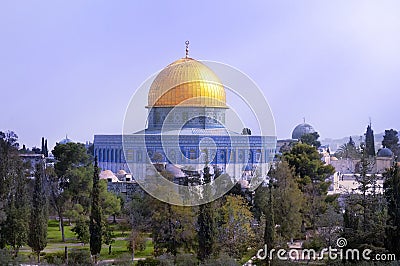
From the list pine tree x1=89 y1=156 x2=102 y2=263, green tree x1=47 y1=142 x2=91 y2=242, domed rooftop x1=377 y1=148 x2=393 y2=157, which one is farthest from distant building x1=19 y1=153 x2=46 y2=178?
domed rooftop x1=377 y1=148 x2=393 y2=157

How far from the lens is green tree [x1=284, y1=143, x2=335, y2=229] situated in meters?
20.6

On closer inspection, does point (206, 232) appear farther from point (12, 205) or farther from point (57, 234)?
point (57, 234)

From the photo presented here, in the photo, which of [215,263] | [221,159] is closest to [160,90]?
[221,159]

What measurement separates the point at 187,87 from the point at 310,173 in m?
9.73

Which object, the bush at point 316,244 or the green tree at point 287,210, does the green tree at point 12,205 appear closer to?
the green tree at point 287,210

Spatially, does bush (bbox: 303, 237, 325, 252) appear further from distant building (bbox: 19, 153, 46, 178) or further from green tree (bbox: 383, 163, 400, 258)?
distant building (bbox: 19, 153, 46, 178)

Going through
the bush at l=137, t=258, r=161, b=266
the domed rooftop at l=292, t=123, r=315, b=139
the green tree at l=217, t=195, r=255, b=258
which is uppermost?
the domed rooftop at l=292, t=123, r=315, b=139

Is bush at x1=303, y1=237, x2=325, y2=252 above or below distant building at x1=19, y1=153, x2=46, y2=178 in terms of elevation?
below

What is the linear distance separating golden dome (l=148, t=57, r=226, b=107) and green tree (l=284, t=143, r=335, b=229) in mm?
8113

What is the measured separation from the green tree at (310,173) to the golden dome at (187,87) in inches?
319

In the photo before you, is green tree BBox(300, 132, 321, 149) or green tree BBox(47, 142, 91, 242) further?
green tree BBox(300, 132, 321, 149)

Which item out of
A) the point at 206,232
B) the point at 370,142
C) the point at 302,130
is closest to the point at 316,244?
the point at 206,232

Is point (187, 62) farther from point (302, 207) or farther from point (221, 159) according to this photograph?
point (302, 207)

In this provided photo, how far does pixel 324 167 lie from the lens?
75.3ft
